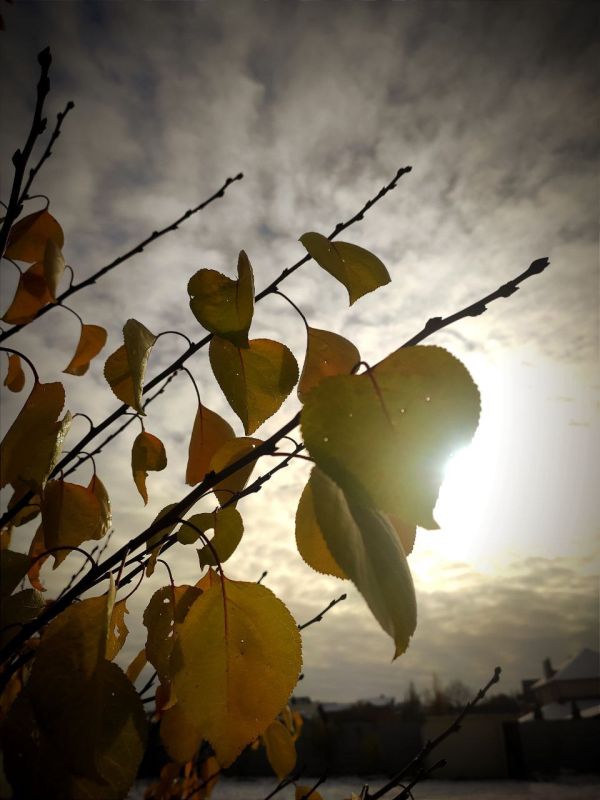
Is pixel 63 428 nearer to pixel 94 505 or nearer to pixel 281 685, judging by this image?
pixel 94 505

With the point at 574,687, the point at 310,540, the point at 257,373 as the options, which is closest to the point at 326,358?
the point at 257,373

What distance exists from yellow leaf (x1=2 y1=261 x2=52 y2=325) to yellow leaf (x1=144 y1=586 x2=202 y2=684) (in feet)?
1.40

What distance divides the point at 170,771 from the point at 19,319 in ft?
3.39

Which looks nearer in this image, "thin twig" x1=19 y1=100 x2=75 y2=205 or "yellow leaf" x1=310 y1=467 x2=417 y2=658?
"yellow leaf" x1=310 y1=467 x2=417 y2=658

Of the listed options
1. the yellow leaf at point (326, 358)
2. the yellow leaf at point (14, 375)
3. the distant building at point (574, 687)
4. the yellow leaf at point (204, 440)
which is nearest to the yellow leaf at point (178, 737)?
the yellow leaf at point (204, 440)

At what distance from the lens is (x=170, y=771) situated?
1130 mm

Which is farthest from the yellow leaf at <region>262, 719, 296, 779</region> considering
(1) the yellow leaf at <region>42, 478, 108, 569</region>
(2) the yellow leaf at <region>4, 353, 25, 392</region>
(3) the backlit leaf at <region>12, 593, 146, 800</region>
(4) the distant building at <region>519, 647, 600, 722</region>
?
(4) the distant building at <region>519, 647, 600, 722</region>

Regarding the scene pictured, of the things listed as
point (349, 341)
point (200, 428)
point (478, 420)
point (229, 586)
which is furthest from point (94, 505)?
point (478, 420)

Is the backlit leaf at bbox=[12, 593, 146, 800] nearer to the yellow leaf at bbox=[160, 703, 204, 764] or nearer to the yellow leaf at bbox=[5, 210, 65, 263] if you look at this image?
the yellow leaf at bbox=[160, 703, 204, 764]

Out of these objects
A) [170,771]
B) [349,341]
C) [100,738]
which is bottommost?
[170,771]

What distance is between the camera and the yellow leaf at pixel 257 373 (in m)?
0.52

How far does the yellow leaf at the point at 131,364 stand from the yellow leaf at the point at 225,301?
6 cm

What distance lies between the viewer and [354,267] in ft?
1.77

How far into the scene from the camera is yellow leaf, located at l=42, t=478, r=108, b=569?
599 mm
